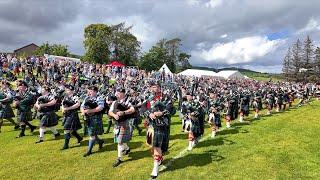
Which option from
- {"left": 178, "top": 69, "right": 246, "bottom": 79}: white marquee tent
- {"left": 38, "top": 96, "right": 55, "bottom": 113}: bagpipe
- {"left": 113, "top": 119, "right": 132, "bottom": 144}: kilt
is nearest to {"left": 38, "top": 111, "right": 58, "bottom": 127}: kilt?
{"left": 38, "top": 96, "right": 55, "bottom": 113}: bagpipe

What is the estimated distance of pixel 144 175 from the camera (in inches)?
515

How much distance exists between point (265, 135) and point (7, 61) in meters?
35.1

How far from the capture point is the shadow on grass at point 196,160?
14.0m

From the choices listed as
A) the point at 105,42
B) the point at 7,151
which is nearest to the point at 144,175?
the point at 7,151

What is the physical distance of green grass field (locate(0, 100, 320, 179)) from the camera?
13.4 metres

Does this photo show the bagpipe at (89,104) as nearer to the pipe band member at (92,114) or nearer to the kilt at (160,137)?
the pipe band member at (92,114)

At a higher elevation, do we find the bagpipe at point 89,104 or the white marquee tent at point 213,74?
the white marquee tent at point 213,74

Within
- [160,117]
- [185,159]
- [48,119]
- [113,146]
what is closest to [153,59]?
[48,119]

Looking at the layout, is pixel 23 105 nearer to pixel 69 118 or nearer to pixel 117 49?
pixel 69 118

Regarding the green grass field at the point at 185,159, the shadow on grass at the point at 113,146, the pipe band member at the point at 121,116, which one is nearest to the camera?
the green grass field at the point at 185,159

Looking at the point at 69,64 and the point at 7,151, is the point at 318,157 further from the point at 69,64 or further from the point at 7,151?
the point at 69,64

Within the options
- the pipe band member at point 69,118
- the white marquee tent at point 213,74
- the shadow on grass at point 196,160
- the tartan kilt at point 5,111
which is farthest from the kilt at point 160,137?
the white marquee tent at point 213,74

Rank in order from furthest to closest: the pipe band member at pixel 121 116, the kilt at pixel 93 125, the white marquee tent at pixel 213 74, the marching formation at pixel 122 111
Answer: the white marquee tent at pixel 213 74, the kilt at pixel 93 125, the pipe band member at pixel 121 116, the marching formation at pixel 122 111

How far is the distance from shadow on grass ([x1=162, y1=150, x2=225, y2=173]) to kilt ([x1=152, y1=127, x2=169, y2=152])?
1.21 meters
